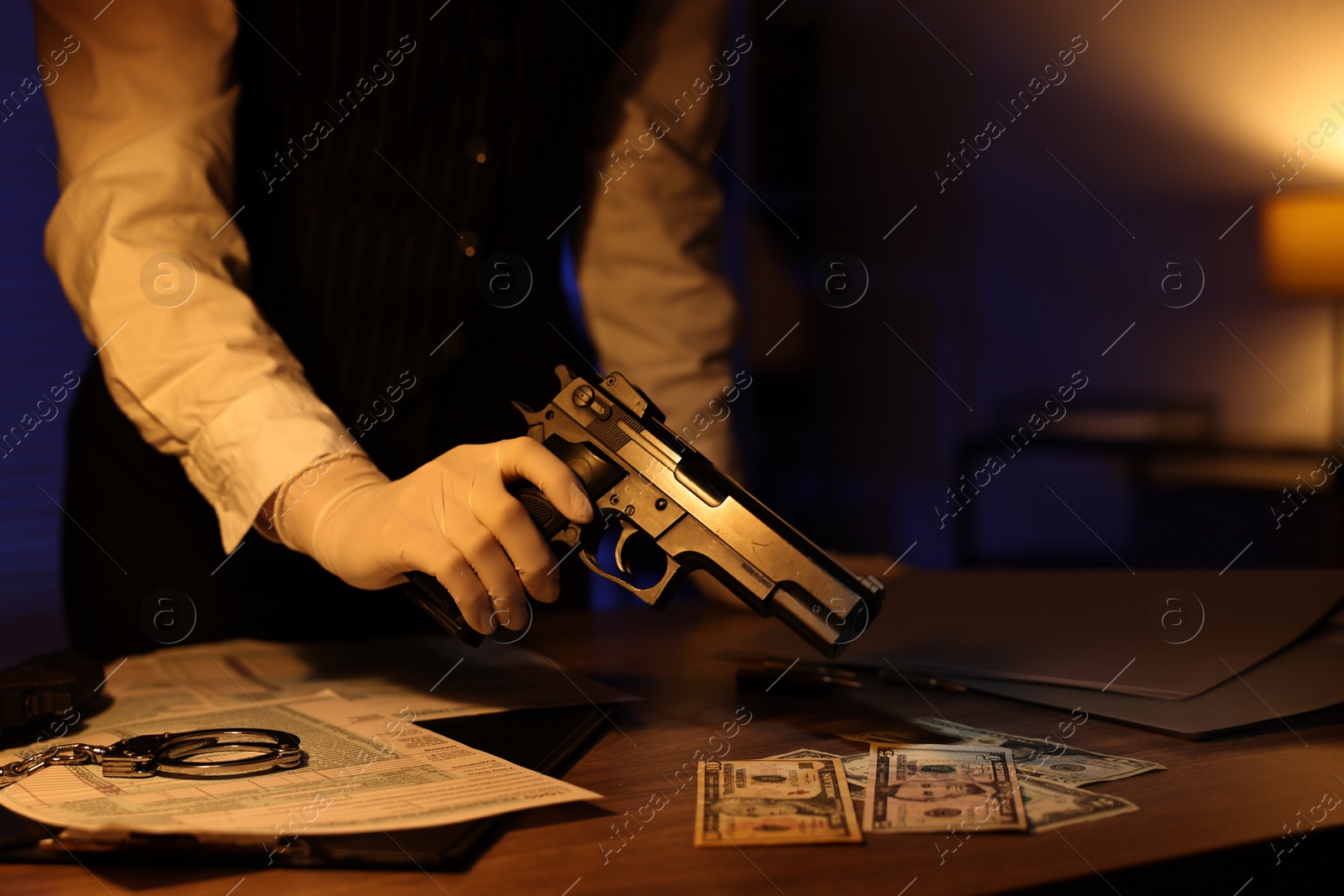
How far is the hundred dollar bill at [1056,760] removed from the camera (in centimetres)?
70

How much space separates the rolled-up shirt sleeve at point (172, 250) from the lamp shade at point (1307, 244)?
1967mm

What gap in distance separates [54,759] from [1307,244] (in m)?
2.28

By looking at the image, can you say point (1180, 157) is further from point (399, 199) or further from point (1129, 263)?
point (399, 199)

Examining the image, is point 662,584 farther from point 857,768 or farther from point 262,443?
point 262,443

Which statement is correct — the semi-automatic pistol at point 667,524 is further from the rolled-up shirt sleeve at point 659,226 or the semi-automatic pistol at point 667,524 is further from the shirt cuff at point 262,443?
the rolled-up shirt sleeve at point 659,226

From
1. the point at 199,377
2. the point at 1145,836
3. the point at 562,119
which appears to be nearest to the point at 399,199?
the point at 562,119

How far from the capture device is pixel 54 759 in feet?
2.33

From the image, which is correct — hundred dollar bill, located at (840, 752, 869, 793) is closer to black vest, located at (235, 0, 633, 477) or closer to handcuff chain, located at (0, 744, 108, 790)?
handcuff chain, located at (0, 744, 108, 790)

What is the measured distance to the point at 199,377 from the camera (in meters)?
1.01

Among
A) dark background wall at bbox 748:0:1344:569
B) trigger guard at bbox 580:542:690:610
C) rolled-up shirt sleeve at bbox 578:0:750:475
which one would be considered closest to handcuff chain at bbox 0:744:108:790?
trigger guard at bbox 580:542:690:610

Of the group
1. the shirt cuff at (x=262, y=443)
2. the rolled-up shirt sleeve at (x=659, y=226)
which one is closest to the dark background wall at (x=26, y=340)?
the rolled-up shirt sleeve at (x=659, y=226)

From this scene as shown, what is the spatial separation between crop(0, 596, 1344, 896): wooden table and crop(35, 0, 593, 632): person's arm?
0.21m

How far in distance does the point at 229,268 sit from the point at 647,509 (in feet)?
1.83

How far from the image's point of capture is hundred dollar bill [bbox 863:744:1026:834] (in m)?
0.61
